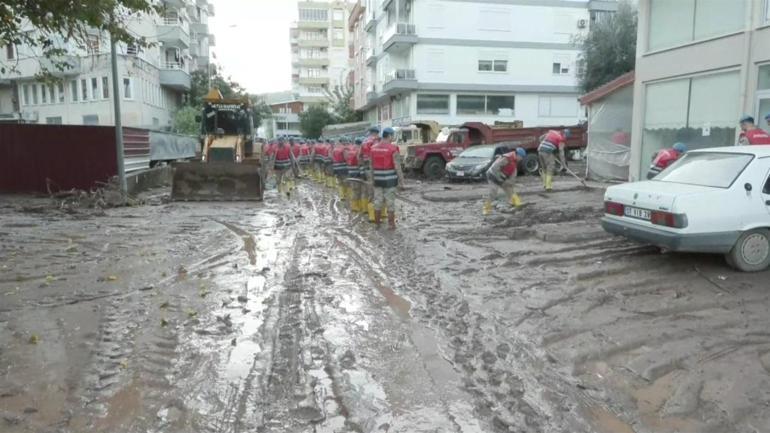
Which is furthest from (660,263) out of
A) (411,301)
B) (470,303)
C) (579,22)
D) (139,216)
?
(579,22)

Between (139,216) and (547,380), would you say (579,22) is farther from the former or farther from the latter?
(547,380)

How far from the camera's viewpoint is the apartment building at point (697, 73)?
12055 mm

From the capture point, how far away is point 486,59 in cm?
4009

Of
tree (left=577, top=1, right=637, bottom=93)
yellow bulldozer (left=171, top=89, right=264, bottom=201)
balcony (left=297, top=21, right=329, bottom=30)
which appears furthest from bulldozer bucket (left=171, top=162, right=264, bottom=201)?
balcony (left=297, top=21, right=329, bottom=30)

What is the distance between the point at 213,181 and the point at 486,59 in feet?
93.8

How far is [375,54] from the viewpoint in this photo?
48938mm

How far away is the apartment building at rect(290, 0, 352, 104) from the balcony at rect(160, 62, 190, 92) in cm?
5503

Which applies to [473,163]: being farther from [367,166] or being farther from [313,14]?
[313,14]

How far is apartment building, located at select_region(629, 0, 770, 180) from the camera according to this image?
12.1 metres

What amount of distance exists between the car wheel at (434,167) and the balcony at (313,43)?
3195 inches

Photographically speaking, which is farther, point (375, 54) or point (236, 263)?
point (375, 54)

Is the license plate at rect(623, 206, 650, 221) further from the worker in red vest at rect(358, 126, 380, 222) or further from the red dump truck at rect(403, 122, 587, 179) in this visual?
the red dump truck at rect(403, 122, 587, 179)

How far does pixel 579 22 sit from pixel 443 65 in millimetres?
10175

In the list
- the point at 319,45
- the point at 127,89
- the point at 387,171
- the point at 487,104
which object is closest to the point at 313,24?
the point at 319,45
